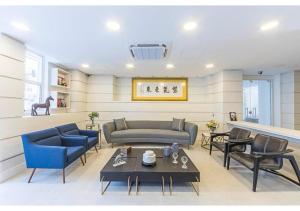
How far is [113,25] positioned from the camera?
105 inches

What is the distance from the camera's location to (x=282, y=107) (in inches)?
253

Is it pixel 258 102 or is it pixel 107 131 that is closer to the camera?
pixel 107 131

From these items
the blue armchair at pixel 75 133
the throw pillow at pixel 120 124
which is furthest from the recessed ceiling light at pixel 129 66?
the blue armchair at pixel 75 133

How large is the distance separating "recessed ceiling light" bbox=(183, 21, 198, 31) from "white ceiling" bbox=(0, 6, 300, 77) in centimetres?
7

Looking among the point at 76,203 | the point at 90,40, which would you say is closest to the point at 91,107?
the point at 90,40

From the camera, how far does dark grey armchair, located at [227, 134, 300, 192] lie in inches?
107

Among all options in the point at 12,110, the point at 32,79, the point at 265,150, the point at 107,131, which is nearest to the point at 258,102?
the point at 265,150

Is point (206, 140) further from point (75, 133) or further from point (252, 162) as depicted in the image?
point (75, 133)

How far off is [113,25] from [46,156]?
2.34 meters

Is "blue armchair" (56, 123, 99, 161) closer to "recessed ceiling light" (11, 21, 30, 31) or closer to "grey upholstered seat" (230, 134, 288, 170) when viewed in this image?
"recessed ceiling light" (11, 21, 30, 31)

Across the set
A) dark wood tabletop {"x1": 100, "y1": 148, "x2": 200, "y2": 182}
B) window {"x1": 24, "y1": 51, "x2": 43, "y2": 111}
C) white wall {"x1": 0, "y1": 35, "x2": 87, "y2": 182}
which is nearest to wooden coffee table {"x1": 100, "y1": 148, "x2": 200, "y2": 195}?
dark wood tabletop {"x1": 100, "y1": 148, "x2": 200, "y2": 182}

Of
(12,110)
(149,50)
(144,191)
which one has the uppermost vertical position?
(149,50)

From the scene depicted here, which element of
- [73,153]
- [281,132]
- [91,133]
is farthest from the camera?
[91,133]

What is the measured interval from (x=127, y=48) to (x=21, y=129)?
2.54 m
